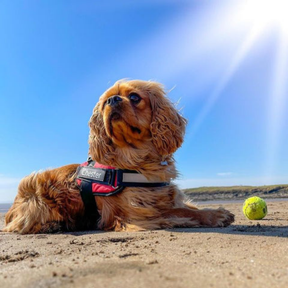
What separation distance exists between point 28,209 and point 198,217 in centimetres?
203

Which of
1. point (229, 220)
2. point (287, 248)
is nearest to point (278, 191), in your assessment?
point (229, 220)

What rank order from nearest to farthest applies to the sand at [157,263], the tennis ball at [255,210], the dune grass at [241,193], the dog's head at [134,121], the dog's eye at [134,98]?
1. the sand at [157,263]
2. the dog's head at [134,121]
3. the dog's eye at [134,98]
4. the tennis ball at [255,210]
5. the dune grass at [241,193]

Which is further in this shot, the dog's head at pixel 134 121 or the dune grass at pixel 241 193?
the dune grass at pixel 241 193

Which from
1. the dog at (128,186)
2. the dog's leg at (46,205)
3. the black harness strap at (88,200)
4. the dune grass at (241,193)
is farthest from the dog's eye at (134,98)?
the dune grass at (241,193)

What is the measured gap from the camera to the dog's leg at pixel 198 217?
343cm

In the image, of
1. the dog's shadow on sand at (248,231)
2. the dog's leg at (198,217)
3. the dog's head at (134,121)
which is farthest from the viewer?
the dog's head at (134,121)

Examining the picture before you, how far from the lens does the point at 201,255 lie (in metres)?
1.91

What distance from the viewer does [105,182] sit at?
12.3ft

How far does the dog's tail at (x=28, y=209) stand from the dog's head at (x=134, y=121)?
2.75 feet

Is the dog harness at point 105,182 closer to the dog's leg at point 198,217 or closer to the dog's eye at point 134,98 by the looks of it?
the dog's leg at point 198,217

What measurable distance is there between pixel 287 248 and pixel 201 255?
58cm

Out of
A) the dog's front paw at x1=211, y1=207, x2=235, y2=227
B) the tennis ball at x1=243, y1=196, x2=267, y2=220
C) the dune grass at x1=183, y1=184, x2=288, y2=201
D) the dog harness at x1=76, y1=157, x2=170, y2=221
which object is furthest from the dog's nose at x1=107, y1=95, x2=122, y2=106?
the dune grass at x1=183, y1=184, x2=288, y2=201

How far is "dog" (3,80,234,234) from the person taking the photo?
354 cm

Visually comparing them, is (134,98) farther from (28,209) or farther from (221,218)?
(28,209)
